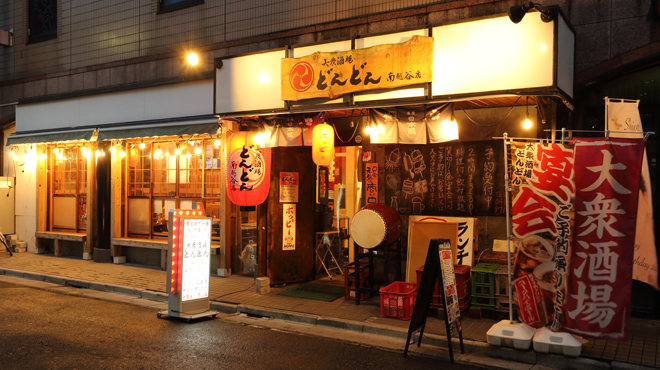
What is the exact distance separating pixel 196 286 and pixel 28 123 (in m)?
11.7

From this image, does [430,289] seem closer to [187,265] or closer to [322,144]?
[322,144]

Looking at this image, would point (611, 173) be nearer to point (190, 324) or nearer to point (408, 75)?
point (408, 75)

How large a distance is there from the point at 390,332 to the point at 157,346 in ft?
12.1

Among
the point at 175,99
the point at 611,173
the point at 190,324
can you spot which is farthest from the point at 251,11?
the point at 611,173

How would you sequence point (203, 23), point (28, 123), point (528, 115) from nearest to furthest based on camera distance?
point (528, 115) → point (203, 23) → point (28, 123)

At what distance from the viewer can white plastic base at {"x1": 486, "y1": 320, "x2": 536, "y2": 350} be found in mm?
6926

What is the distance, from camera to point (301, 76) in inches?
398

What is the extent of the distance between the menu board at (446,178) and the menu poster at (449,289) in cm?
282

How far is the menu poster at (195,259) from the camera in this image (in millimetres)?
8789

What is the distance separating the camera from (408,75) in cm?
890

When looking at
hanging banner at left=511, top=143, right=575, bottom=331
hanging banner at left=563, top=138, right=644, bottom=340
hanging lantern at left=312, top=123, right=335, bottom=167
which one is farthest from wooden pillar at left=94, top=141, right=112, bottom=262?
hanging banner at left=563, top=138, right=644, bottom=340

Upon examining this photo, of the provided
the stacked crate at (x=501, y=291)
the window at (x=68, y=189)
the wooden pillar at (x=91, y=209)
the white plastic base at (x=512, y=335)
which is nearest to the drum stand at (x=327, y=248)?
the stacked crate at (x=501, y=291)

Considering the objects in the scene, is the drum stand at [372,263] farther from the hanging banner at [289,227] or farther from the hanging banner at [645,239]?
the hanging banner at [645,239]

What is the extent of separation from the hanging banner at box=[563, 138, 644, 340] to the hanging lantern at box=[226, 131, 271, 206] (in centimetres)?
634
